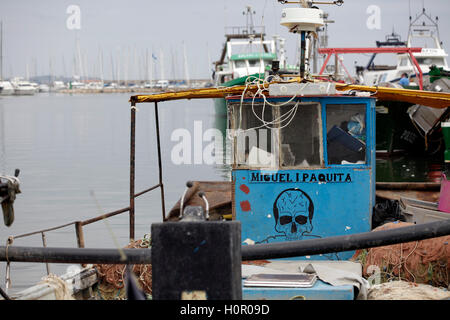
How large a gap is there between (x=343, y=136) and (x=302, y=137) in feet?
1.66

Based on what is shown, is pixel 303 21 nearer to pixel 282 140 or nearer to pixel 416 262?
pixel 282 140

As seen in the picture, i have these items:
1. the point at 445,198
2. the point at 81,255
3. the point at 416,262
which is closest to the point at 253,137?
the point at 416,262

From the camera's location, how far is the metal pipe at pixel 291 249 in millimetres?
4469

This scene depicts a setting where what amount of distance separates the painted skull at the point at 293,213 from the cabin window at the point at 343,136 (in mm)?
603

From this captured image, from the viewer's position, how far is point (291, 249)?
4.50 metres

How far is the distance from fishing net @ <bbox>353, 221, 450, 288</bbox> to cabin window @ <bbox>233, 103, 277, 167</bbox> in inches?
65.1

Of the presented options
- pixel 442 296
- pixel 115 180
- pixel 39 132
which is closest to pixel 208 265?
pixel 442 296

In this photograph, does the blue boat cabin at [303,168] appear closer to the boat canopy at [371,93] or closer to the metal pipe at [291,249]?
the boat canopy at [371,93]

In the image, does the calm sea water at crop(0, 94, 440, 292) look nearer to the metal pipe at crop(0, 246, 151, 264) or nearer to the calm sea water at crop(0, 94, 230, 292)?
the calm sea water at crop(0, 94, 230, 292)

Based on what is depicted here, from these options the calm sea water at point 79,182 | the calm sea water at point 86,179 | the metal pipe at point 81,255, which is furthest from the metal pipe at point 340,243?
the calm sea water at point 79,182

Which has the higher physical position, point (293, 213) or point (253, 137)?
point (253, 137)

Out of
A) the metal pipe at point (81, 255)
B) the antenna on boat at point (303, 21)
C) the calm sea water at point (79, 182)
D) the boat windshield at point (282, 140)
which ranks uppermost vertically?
the antenna on boat at point (303, 21)

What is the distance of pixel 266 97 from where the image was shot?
7.99m

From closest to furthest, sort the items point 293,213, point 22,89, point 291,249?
1. point 291,249
2. point 293,213
3. point 22,89
